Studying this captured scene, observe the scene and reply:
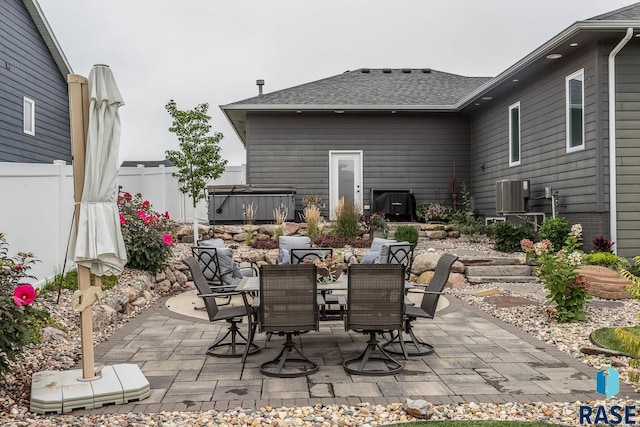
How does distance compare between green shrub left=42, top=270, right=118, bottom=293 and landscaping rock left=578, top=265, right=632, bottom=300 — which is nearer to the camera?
green shrub left=42, top=270, right=118, bottom=293

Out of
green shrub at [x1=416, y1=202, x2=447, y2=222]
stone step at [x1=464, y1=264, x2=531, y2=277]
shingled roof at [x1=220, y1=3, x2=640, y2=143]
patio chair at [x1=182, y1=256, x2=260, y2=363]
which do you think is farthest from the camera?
green shrub at [x1=416, y1=202, x2=447, y2=222]

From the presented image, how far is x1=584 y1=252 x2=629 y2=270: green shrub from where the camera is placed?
811 centimetres

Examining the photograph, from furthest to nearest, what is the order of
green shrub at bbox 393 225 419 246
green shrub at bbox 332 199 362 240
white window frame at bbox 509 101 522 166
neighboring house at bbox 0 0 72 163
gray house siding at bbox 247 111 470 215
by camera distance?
1. gray house siding at bbox 247 111 470 215
2. white window frame at bbox 509 101 522 166
3. neighboring house at bbox 0 0 72 163
4. green shrub at bbox 332 199 362 240
5. green shrub at bbox 393 225 419 246

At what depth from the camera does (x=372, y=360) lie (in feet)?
15.0

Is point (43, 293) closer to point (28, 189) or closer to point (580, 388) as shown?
point (28, 189)

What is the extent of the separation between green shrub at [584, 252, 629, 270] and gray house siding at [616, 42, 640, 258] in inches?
24.4

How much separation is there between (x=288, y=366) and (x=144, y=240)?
4.55m

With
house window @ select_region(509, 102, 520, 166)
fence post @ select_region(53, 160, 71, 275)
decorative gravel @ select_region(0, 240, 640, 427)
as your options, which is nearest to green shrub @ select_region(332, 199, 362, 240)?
house window @ select_region(509, 102, 520, 166)

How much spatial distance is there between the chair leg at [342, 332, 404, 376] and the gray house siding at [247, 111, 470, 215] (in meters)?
10.0

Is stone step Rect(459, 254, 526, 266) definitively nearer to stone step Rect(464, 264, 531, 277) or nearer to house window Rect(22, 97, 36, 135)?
stone step Rect(464, 264, 531, 277)

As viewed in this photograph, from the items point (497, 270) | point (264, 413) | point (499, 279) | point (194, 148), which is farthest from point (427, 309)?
point (194, 148)

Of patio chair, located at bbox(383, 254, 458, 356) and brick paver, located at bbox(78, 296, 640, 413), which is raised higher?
patio chair, located at bbox(383, 254, 458, 356)

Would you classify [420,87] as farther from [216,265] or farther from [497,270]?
[216,265]

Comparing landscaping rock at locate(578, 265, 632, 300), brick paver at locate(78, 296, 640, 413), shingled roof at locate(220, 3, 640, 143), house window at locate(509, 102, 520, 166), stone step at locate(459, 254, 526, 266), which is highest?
shingled roof at locate(220, 3, 640, 143)
